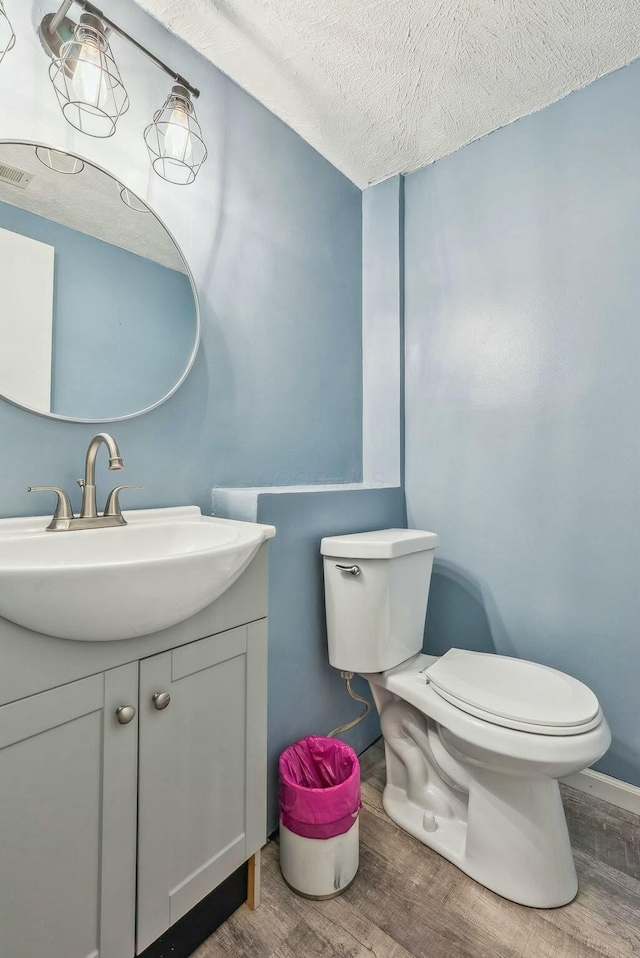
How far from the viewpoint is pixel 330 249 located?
1.83 m

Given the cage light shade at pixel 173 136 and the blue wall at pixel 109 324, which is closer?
the blue wall at pixel 109 324

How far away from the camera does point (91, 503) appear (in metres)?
1.03

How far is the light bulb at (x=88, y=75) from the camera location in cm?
103

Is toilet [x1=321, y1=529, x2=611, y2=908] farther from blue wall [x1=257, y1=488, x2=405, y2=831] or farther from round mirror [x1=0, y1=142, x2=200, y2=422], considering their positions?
round mirror [x1=0, y1=142, x2=200, y2=422]

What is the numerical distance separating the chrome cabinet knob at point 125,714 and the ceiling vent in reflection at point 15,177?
3.62 feet

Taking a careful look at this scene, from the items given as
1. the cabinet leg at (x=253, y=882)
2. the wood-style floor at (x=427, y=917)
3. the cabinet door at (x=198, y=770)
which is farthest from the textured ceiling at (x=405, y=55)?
the wood-style floor at (x=427, y=917)

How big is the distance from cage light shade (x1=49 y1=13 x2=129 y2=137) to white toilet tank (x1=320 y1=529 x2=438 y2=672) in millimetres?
1235

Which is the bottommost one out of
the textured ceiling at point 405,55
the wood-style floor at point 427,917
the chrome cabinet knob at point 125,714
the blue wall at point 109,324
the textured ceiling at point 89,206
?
the wood-style floor at point 427,917

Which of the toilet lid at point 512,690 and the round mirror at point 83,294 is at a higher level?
the round mirror at point 83,294

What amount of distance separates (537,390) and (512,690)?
38.5 inches

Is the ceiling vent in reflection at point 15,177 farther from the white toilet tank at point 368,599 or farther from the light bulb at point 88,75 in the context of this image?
the white toilet tank at point 368,599

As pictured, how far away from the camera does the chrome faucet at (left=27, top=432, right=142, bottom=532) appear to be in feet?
3.21

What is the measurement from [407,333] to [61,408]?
4.48 ft

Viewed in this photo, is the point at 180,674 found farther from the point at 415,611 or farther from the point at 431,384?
the point at 431,384
